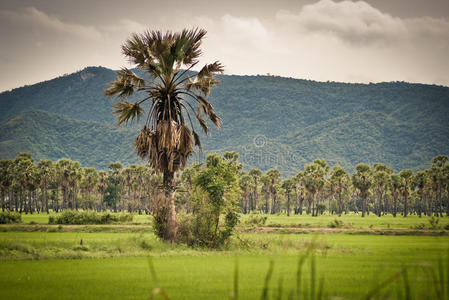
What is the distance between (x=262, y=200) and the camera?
180m

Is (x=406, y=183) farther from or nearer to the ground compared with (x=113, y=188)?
farther from the ground

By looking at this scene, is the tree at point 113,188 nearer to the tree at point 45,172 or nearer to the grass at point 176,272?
the tree at point 45,172

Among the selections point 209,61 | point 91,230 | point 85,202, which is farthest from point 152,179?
point 209,61

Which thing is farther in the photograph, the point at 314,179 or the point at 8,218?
the point at 314,179

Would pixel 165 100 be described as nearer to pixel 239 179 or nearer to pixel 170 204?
pixel 170 204

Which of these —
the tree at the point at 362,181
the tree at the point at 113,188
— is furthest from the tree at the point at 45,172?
the tree at the point at 362,181

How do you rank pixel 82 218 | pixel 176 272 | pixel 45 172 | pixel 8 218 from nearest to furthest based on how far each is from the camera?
pixel 176 272 < pixel 8 218 < pixel 82 218 < pixel 45 172

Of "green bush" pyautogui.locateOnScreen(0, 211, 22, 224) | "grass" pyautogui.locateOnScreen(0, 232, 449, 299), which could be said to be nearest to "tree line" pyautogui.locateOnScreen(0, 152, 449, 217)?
"green bush" pyautogui.locateOnScreen(0, 211, 22, 224)

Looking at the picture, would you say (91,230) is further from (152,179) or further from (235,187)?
(152,179)

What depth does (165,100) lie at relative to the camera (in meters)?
26.0

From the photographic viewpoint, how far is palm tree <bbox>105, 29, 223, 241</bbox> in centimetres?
2500

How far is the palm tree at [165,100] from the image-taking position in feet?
82.0

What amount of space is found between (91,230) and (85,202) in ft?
332

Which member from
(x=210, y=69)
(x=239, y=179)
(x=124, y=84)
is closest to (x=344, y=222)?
(x=210, y=69)
